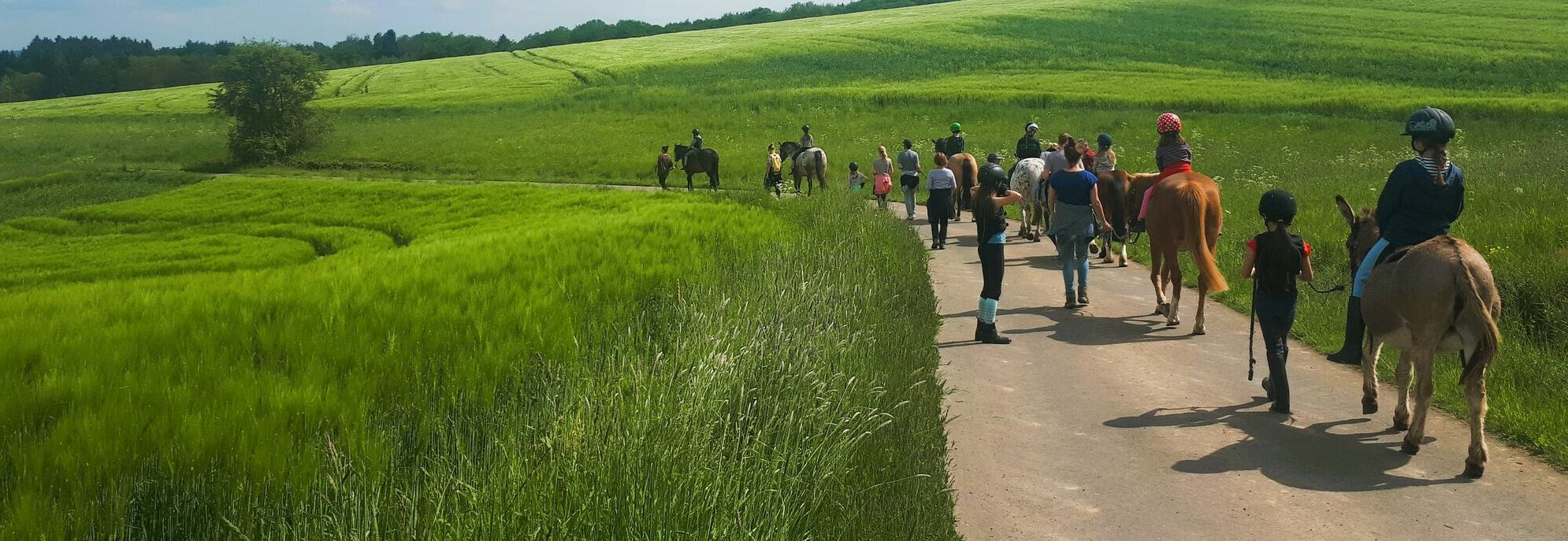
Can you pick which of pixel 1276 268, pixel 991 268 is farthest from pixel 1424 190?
pixel 991 268

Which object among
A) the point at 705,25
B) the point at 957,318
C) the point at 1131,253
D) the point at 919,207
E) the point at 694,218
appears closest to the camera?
the point at 957,318

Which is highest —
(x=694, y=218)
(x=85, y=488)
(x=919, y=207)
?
(x=85, y=488)

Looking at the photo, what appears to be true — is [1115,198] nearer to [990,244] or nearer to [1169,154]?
[1169,154]

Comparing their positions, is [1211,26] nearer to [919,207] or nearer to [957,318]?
[919,207]

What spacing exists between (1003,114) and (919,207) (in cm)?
1968

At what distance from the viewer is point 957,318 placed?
40.0 ft

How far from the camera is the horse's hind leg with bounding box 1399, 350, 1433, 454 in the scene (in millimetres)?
6934

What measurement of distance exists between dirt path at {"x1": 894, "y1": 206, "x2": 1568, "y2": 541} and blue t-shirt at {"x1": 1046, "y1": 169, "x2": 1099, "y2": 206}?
7.66ft

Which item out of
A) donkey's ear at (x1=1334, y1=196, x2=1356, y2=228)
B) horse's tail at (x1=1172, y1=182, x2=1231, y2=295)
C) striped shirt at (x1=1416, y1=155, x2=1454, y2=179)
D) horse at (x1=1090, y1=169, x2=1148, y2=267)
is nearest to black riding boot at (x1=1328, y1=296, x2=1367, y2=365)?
donkey's ear at (x1=1334, y1=196, x2=1356, y2=228)

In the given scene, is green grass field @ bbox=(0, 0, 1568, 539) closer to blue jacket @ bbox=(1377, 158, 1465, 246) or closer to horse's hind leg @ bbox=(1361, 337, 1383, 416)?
horse's hind leg @ bbox=(1361, 337, 1383, 416)

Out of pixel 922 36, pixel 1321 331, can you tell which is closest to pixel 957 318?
pixel 1321 331

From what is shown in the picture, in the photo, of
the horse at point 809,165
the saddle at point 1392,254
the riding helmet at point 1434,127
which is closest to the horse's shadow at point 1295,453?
the saddle at point 1392,254

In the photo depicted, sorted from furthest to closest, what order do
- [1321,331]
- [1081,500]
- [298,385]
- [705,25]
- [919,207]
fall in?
[705,25], [919,207], [1321,331], [1081,500], [298,385]

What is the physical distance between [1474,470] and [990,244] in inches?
203
